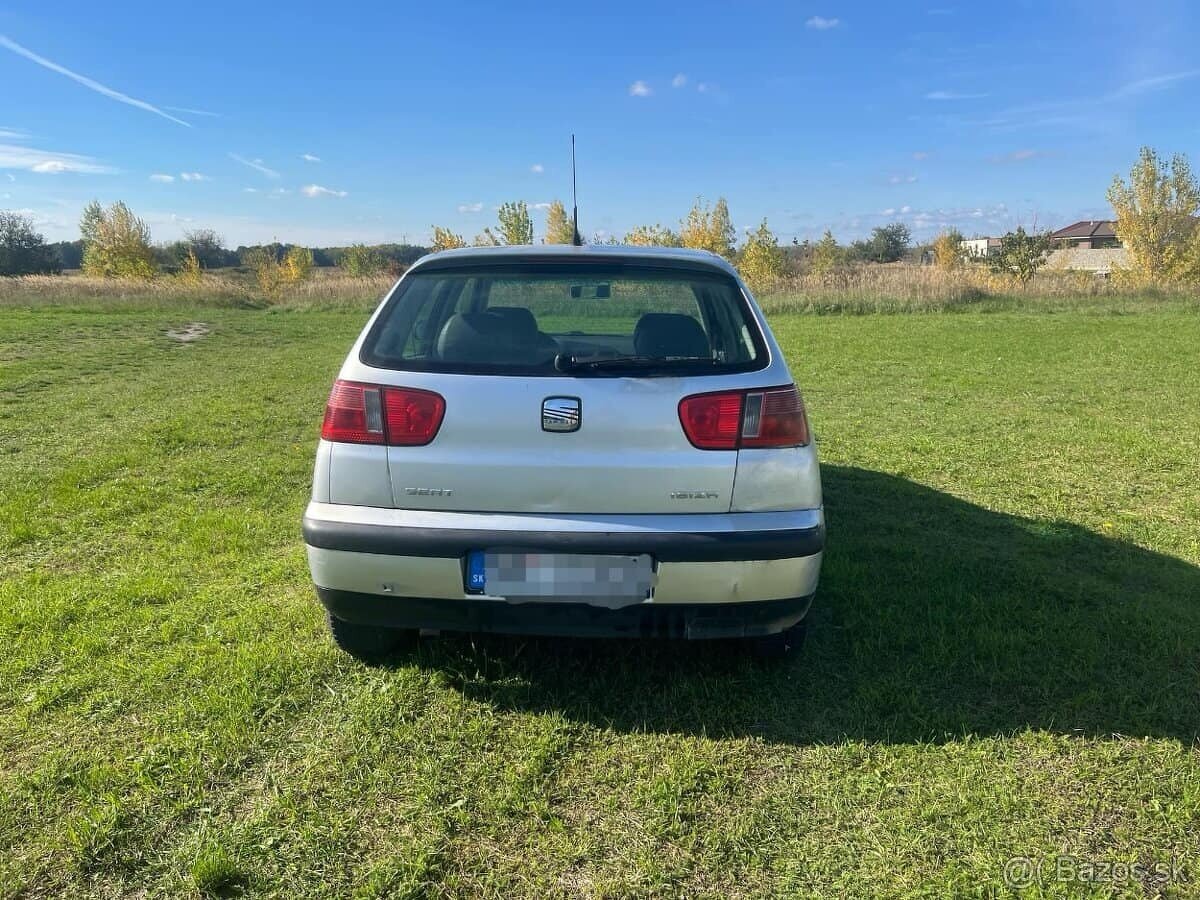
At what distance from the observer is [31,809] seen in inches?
82.4

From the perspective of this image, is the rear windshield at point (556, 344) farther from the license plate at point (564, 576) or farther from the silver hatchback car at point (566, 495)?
the license plate at point (564, 576)

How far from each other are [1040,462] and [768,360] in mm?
4430

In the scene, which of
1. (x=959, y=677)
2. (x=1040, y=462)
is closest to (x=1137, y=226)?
(x=1040, y=462)

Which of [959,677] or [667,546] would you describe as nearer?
[667,546]

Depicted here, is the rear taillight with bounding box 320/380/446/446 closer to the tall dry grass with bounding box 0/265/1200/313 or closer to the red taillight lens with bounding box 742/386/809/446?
the red taillight lens with bounding box 742/386/809/446

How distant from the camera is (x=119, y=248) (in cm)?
4850

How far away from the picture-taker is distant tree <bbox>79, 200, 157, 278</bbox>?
48.1 metres

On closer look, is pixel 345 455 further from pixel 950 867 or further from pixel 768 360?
pixel 950 867

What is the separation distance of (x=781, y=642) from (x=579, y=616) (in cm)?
83

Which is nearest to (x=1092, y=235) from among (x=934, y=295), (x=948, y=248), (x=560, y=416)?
(x=948, y=248)

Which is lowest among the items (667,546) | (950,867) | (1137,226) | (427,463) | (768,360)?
(950,867)

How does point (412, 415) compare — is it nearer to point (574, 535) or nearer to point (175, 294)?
point (574, 535)

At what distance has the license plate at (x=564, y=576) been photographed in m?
2.37

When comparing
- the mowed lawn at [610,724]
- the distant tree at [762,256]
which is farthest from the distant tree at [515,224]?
the mowed lawn at [610,724]
